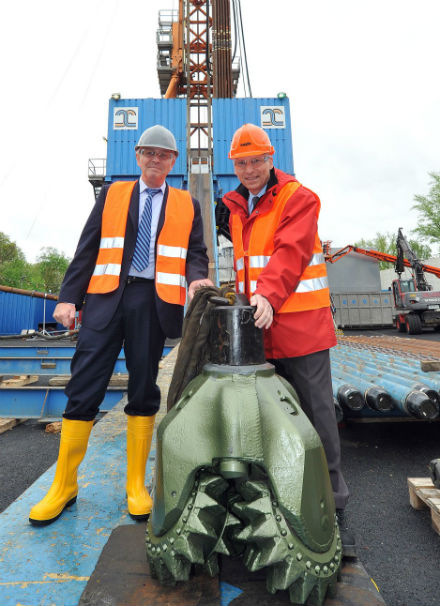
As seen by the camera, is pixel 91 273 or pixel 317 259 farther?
pixel 91 273

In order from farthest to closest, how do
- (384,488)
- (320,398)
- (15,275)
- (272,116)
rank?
(15,275)
(272,116)
(384,488)
(320,398)

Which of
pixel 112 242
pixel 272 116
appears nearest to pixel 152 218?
pixel 112 242

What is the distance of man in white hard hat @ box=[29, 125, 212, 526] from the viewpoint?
1.93 meters

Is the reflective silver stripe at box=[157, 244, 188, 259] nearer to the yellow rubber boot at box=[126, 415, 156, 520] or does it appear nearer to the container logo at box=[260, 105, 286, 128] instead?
the yellow rubber boot at box=[126, 415, 156, 520]

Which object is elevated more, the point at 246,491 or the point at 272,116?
the point at 272,116

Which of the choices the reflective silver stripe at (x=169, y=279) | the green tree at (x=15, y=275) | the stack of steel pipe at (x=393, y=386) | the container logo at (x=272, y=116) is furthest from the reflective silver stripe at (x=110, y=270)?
the green tree at (x=15, y=275)

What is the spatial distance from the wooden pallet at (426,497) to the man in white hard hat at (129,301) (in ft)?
5.97

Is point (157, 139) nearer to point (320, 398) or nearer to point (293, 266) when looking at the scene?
point (293, 266)

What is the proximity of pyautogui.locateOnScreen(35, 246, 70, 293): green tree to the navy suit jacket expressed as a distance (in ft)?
191

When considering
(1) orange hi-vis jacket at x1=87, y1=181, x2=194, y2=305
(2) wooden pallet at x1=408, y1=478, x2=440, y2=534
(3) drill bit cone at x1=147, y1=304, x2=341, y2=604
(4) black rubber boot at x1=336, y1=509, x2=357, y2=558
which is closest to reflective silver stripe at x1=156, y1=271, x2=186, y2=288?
(1) orange hi-vis jacket at x1=87, y1=181, x2=194, y2=305

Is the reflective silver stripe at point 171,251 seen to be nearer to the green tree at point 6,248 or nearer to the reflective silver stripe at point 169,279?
the reflective silver stripe at point 169,279

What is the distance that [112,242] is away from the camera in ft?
6.51

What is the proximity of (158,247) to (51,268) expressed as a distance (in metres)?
66.0

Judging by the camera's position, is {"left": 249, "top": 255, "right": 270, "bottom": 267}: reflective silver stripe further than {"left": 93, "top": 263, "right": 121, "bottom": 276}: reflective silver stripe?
No
